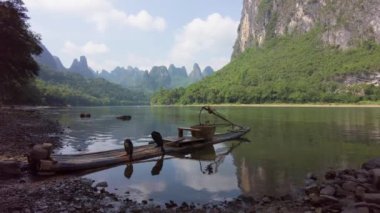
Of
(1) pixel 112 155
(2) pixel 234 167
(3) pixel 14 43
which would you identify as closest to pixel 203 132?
(2) pixel 234 167

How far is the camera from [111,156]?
82.4 feet

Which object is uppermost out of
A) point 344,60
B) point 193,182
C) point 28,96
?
point 344,60

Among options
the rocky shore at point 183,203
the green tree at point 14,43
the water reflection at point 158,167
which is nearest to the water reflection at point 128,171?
the water reflection at point 158,167

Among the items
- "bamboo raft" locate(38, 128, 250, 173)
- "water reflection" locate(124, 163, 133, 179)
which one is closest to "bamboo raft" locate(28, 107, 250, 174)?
"bamboo raft" locate(38, 128, 250, 173)

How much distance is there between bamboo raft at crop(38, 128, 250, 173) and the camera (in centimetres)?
2080

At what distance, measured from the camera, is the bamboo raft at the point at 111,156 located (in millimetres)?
20797

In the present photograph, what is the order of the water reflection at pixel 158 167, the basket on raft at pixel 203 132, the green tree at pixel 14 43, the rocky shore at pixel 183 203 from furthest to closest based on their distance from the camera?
the green tree at pixel 14 43 → the basket on raft at pixel 203 132 → the water reflection at pixel 158 167 → the rocky shore at pixel 183 203

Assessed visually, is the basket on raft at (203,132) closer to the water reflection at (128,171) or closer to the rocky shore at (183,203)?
the water reflection at (128,171)

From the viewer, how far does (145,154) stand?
27172 millimetres

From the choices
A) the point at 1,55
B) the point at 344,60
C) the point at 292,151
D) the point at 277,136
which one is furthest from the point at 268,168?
the point at 344,60

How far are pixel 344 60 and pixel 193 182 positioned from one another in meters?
200

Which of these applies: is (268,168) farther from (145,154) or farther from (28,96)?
(28,96)

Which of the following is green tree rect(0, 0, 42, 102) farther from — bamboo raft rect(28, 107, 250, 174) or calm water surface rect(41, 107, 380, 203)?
bamboo raft rect(28, 107, 250, 174)

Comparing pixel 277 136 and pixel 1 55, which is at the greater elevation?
pixel 1 55
